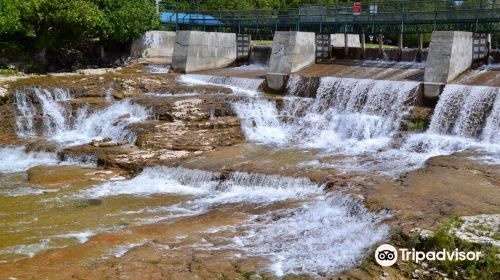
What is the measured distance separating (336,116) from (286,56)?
14.7 feet

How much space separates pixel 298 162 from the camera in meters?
13.5

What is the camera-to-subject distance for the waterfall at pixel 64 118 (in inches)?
667

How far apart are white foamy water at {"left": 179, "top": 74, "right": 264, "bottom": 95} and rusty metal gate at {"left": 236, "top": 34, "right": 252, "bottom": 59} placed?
3.88 meters

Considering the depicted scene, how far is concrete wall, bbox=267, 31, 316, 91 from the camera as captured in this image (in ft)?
66.2

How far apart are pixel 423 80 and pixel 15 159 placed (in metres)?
12.2

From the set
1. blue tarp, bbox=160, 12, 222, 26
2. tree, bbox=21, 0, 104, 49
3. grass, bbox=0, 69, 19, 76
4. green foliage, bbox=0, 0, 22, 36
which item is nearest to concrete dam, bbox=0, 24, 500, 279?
tree, bbox=21, 0, 104, 49

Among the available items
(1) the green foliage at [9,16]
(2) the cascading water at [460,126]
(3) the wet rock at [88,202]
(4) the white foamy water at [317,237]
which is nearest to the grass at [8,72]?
(1) the green foliage at [9,16]

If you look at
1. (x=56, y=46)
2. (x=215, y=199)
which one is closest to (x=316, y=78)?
(x=215, y=199)

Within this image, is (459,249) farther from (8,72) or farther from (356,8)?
(8,72)

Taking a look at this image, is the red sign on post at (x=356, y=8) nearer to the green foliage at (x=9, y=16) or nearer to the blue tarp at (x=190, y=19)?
the blue tarp at (x=190, y=19)

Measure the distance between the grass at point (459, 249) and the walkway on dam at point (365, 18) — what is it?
1311cm

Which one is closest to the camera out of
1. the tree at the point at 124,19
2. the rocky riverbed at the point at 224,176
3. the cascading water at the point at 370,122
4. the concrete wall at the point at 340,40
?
the rocky riverbed at the point at 224,176

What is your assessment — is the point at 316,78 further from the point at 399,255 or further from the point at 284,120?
the point at 399,255

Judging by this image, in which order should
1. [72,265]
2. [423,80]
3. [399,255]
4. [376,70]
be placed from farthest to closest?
[376,70], [423,80], [72,265], [399,255]
